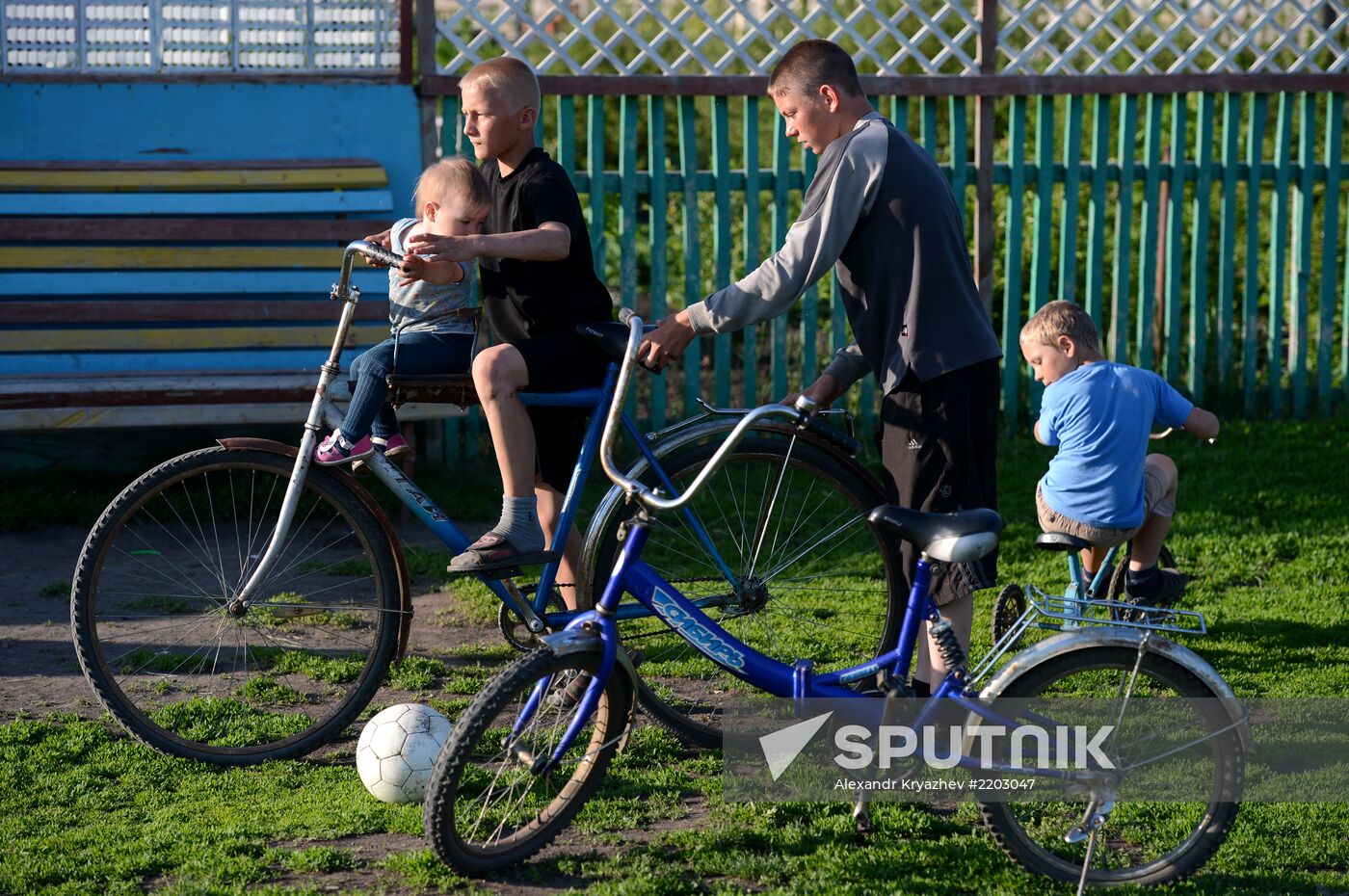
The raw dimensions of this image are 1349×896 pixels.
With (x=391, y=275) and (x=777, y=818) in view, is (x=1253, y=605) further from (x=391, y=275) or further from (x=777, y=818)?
(x=391, y=275)

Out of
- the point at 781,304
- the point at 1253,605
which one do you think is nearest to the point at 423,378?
the point at 781,304

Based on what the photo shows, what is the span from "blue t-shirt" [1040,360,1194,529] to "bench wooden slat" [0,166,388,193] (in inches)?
156

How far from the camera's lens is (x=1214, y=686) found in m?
3.42

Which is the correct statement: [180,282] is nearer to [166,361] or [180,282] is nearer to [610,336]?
[166,361]

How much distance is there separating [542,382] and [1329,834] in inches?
91.0

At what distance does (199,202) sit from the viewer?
7199 millimetres

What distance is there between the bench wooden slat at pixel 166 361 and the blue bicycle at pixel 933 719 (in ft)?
11.6

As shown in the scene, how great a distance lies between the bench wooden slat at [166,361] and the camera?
6.98 m

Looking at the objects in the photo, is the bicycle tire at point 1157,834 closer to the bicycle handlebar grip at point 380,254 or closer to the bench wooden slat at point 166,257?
the bicycle handlebar grip at point 380,254

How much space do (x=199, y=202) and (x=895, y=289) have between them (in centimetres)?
430

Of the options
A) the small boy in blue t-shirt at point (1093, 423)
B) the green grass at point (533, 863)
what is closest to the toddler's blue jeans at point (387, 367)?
the green grass at point (533, 863)

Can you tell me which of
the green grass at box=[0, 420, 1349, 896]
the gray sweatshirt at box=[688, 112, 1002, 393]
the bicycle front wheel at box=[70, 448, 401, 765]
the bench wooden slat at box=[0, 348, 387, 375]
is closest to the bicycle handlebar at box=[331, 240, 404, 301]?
the bicycle front wheel at box=[70, 448, 401, 765]

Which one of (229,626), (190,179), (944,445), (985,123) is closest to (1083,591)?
(944,445)

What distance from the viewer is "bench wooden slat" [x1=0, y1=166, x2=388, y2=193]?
7.05 m
